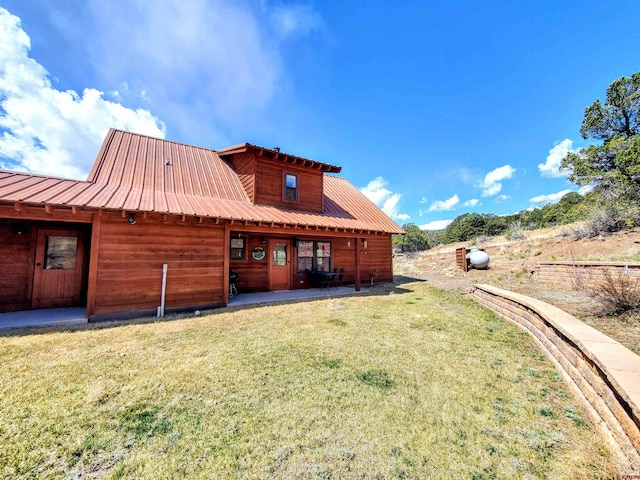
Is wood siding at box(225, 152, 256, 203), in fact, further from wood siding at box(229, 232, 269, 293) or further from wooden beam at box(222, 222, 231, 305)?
wooden beam at box(222, 222, 231, 305)

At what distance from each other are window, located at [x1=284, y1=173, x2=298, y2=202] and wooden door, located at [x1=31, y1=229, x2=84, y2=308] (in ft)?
20.7

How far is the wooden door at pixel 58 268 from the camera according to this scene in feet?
20.8

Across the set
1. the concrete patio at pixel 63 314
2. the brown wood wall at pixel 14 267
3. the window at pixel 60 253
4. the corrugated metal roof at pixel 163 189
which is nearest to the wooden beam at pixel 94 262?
the concrete patio at pixel 63 314

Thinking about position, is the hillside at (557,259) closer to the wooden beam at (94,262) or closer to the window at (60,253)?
the wooden beam at (94,262)

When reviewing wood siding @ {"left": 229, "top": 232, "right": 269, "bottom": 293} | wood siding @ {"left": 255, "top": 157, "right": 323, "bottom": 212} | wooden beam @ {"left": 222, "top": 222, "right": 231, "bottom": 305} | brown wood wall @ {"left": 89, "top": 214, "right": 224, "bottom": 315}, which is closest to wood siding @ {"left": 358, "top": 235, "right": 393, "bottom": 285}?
wood siding @ {"left": 255, "top": 157, "right": 323, "bottom": 212}

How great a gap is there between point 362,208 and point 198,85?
9.45 metres

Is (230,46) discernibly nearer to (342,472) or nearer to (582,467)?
(342,472)

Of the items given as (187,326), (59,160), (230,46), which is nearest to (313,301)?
(187,326)

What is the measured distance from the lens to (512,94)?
15.9 meters

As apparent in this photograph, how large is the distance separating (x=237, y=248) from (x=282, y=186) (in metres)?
2.93

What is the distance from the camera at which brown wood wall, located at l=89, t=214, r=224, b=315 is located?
19.1ft

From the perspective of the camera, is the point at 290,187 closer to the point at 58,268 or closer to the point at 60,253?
the point at 60,253

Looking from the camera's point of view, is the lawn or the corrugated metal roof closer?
the lawn

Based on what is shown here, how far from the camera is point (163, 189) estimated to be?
27.0ft
